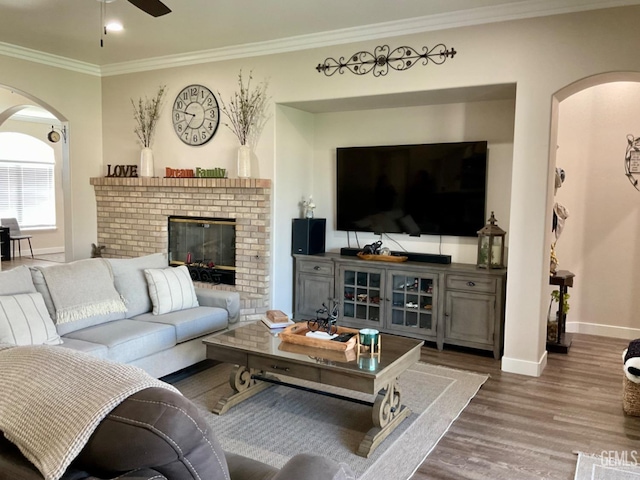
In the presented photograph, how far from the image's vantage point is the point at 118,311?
380 cm

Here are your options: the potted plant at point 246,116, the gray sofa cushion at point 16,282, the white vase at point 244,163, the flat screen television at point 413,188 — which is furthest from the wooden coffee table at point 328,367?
the potted plant at point 246,116

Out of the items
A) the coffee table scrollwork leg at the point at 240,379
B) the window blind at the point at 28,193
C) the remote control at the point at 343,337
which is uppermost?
the window blind at the point at 28,193

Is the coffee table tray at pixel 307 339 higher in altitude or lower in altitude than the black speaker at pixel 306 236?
lower

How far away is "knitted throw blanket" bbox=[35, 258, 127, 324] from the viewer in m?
3.47

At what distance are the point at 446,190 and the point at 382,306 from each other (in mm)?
1273

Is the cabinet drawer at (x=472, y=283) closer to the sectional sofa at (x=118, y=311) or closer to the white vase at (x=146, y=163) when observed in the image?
the sectional sofa at (x=118, y=311)

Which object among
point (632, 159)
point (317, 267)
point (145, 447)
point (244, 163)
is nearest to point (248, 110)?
point (244, 163)

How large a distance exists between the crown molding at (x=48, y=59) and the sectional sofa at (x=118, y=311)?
3059mm

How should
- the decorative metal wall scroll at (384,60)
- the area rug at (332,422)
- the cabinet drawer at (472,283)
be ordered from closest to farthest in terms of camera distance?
the area rug at (332,422) < the decorative metal wall scroll at (384,60) < the cabinet drawer at (472,283)

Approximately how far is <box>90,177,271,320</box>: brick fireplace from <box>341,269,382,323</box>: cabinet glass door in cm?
81

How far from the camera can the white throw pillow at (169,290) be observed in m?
4.04

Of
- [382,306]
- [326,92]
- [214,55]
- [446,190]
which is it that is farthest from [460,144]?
[214,55]

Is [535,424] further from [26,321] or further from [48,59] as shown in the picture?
[48,59]

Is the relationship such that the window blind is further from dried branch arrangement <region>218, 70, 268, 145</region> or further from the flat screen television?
the flat screen television
